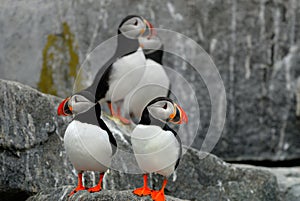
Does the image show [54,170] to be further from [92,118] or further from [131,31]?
[131,31]

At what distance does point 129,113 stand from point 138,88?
16.2 inches

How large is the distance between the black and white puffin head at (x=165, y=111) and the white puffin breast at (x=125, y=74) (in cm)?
214

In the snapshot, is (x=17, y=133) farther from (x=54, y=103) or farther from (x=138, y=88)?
(x=138, y=88)

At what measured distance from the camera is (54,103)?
5.42 metres

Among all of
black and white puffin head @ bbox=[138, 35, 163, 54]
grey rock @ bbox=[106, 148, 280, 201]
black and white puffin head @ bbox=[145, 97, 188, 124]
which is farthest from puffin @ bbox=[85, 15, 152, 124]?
black and white puffin head @ bbox=[145, 97, 188, 124]

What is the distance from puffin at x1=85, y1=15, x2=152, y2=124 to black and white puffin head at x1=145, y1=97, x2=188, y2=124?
2.06 m

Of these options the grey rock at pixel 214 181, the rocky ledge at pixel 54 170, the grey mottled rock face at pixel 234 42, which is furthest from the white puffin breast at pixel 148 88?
the grey mottled rock face at pixel 234 42

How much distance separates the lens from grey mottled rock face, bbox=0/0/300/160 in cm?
798

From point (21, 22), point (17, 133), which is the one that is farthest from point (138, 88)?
point (21, 22)

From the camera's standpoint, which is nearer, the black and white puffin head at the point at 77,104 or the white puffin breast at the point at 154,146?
the white puffin breast at the point at 154,146

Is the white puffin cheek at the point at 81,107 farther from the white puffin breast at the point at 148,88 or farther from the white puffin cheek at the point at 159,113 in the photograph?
the white puffin breast at the point at 148,88

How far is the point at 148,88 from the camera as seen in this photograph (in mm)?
6391

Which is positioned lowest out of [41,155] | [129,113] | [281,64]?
[281,64]

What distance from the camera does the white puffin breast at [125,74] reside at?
630cm
